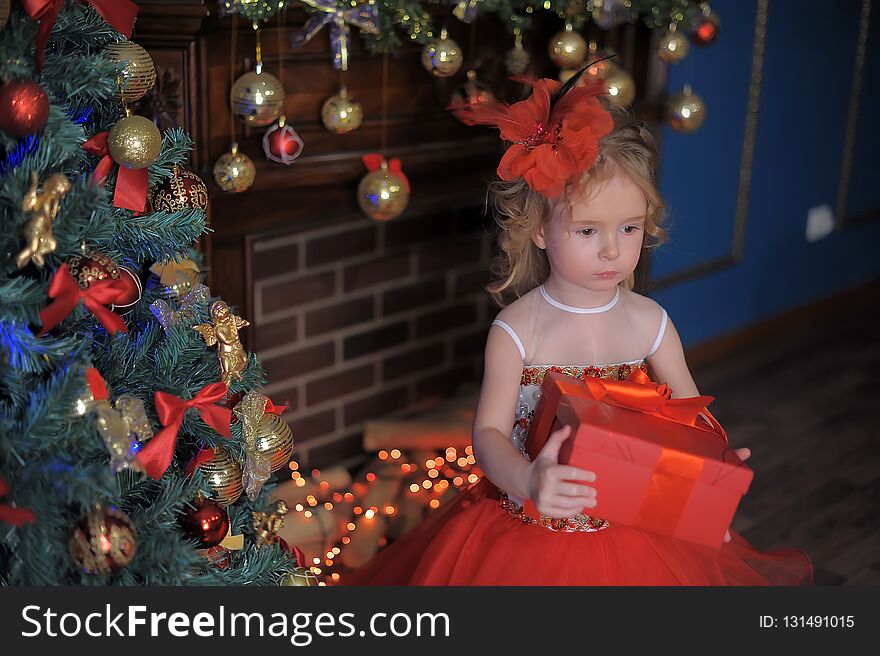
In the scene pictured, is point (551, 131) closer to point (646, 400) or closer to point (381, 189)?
point (646, 400)

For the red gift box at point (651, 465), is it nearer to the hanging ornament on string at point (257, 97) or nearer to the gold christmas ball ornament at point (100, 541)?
the gold christmas ball ornament at point (100, 541)

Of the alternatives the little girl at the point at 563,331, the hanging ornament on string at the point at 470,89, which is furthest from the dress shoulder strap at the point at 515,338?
the hanging ornament on string at the point at 470,89

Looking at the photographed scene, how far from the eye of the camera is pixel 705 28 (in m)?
2.66

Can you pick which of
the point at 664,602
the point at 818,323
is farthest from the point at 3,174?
the point at 818,323

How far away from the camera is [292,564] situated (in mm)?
1729

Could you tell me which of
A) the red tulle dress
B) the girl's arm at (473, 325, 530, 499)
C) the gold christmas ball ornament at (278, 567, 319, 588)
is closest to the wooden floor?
the red tulle dress

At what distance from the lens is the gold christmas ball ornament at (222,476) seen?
161 centimetres

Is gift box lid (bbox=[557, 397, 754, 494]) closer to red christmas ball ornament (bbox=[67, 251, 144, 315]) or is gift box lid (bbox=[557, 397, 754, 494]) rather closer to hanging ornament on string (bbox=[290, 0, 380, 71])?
red christmas ball ornament (bbox=[67, 251, 144, 315])

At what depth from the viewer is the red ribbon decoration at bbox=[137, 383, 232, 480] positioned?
4.77ft

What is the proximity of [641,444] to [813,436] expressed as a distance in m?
1.71

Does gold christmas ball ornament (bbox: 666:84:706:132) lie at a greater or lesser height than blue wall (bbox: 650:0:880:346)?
greater

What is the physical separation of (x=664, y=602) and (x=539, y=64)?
148cm

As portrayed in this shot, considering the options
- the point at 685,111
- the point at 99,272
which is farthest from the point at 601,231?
the point at 685,111

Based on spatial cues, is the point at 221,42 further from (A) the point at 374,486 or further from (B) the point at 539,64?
(A) the point at 374,486
